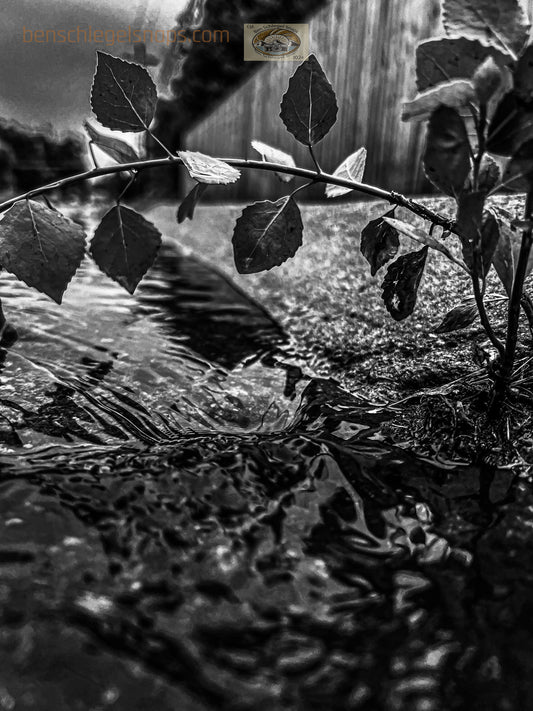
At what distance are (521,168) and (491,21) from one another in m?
0.17

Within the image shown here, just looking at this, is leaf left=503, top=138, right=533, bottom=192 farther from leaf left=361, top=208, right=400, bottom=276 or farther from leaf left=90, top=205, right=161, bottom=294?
leaf left=90, top=205, right=161, bottom=294

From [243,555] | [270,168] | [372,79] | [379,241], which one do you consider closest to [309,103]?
[270,168]

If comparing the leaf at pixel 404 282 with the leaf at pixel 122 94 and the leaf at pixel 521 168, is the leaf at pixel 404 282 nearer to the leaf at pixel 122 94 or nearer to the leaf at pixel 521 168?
the leaf at pixel 521 168

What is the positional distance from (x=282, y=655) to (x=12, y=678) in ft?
0.75

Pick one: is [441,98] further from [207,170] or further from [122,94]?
[122,94]

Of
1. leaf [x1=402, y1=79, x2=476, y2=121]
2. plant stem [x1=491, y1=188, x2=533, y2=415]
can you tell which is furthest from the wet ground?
leaf [x1=402, y1=79, x2=476, y2=121]

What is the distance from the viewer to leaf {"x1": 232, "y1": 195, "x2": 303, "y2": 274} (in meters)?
0.84

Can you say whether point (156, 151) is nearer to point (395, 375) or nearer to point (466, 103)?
point (395, 375)

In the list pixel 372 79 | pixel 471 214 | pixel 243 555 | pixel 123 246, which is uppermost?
pixel 372 79

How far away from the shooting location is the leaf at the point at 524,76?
0.59 m

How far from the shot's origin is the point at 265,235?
2.75ft

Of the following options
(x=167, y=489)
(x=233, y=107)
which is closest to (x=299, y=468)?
(x=167, y=489)

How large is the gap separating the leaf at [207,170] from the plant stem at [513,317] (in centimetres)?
38

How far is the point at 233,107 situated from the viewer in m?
3.53
